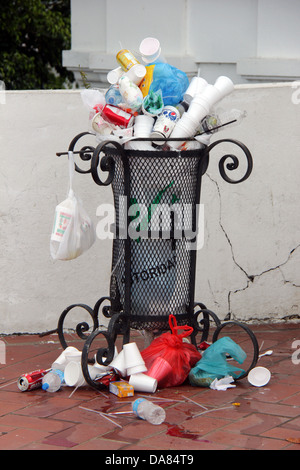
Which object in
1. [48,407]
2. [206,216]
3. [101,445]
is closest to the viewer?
[101,445]

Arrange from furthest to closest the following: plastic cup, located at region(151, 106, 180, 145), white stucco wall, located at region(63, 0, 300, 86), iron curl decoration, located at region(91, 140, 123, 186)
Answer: white stucco wall, located at region(63, 0, 300, 86) → plastic cup, located at region(151, 106, 180, 145) → iron curl decoration, located at region(91, 140, 123, 186)

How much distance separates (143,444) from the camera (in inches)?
125

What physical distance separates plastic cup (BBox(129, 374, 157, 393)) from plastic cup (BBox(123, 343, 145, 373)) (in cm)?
6

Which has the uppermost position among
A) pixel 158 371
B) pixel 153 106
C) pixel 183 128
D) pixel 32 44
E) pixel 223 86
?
pixel 32 44

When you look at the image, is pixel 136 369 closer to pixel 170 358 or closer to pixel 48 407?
pixel 170 358

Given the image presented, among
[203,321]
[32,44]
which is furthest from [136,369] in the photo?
[32,44]

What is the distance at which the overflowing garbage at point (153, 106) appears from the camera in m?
3.89

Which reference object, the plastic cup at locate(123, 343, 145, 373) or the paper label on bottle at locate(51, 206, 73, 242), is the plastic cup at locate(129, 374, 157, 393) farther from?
the paper label on bottle at locate(51, 206, 73, 242)

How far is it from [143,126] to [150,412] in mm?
1357

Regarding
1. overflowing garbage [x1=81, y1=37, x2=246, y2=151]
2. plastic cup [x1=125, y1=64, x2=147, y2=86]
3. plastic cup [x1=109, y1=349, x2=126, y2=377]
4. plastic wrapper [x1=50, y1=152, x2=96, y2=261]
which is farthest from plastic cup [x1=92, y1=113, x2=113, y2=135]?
plastic cup [x1=109, y1=349, x2=126, y2=377]

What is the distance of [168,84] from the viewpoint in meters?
3.97

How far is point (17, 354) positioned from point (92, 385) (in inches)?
34.2

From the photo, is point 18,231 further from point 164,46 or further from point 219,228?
point 164,46

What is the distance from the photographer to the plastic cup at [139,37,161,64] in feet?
13.3
